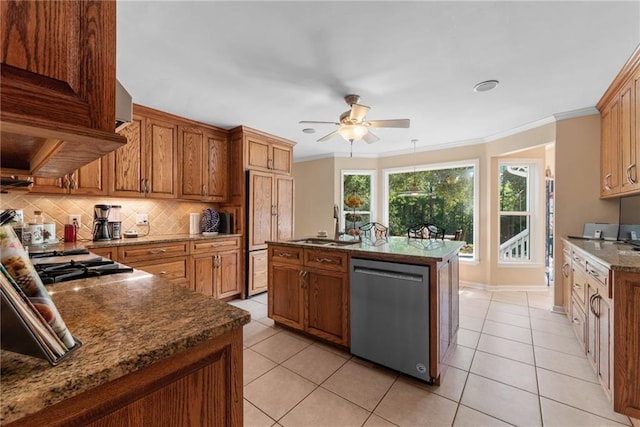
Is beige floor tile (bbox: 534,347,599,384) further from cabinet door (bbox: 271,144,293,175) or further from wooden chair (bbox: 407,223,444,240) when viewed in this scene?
cabinet door (bbox: 271,144,293,175)

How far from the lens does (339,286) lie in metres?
2.36

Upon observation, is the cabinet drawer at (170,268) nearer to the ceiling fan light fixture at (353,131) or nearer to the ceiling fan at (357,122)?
the ceiling fan at (357,122)

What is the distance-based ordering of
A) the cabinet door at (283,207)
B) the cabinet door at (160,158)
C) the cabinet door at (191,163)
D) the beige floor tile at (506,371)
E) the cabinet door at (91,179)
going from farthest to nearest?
the cabinet door at (283,207)
the cabinet door at (191,163)
the cabinet door at (160,158)
the cabinet door at (91,179)
the beige floor tile at (506,371)

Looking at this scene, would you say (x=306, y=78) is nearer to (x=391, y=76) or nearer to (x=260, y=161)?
(x=391, y=76)

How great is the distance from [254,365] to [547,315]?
3.34m

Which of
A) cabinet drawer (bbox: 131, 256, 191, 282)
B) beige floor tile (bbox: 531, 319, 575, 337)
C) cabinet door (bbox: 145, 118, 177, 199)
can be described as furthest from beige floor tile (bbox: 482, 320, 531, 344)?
cabinet door (bbox: 145, 118, 177, 199)

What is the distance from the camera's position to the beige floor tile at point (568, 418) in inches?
63.0

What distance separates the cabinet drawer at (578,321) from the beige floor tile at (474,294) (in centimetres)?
117

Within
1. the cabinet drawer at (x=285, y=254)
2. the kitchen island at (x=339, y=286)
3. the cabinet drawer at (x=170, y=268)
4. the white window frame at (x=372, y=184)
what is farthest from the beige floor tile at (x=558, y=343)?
the cabinet drawer at (x=170, y=268)

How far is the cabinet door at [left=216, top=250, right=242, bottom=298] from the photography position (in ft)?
11.6

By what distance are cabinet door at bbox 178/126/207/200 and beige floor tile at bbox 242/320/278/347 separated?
1825 millimetres

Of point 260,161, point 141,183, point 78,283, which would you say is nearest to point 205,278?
point 141,183

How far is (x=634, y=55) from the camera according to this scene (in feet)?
6.73

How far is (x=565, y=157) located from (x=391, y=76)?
249cm
